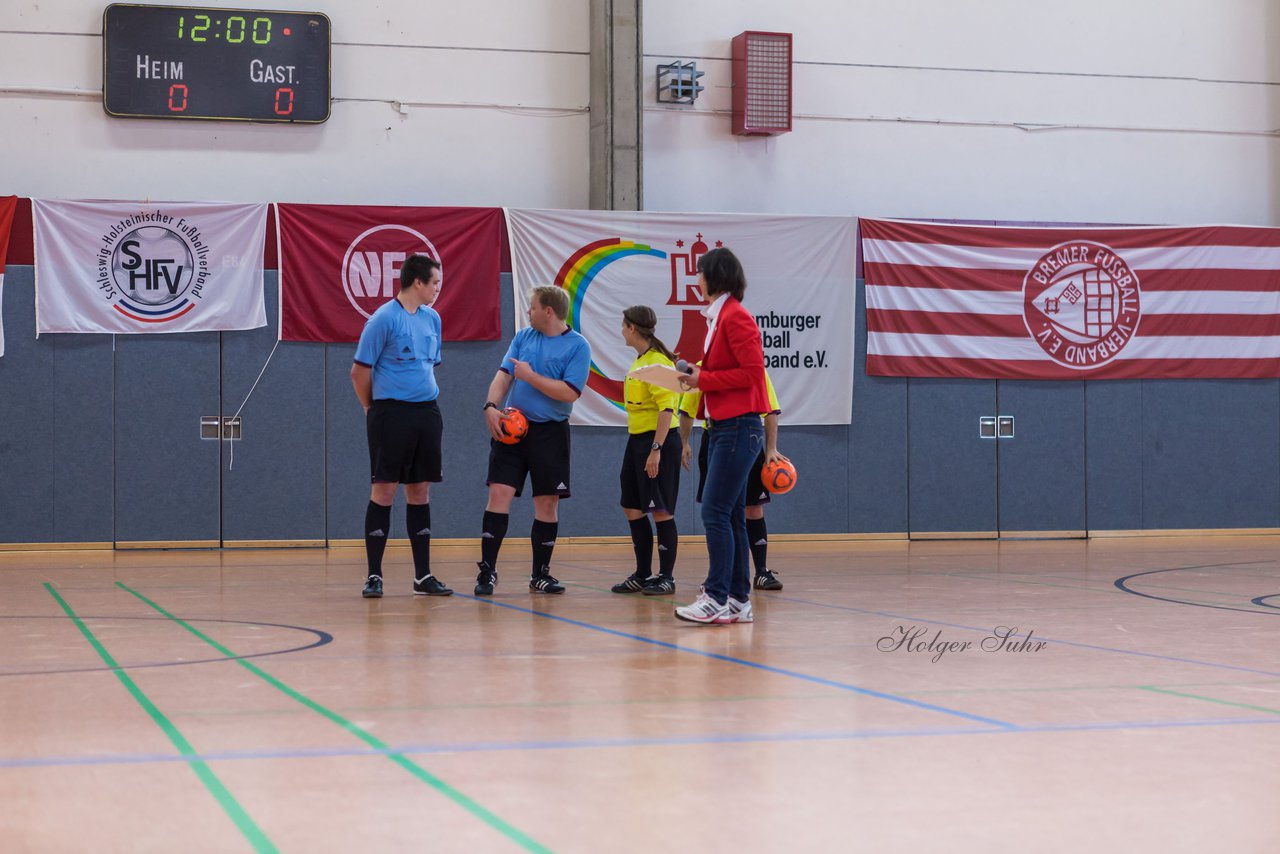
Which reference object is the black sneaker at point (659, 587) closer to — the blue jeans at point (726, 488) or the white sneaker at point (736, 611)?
the white sneaker at point (736, 611)

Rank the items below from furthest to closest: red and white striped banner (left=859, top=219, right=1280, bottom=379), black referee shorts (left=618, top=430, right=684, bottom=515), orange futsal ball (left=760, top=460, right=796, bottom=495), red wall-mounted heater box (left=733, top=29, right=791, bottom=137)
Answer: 1. red and white striped banner (left=859, top=219, right=1280, bottom=379)
2. red wall-mounted heater box (left=733, top=29, right=791, bottom=137)
3. black referee shorts (left=618, top=430, right=684, bottom=515)
4. orange futsal ball (left=760, top=460, right=796, bottom=495)

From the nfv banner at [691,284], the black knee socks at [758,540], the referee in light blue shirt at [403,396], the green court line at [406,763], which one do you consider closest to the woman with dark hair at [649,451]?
the black knee socks at [758,540]

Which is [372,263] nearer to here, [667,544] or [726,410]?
[667,544]

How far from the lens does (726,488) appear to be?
21.4ft

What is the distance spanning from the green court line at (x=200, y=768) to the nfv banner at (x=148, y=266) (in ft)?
23.8

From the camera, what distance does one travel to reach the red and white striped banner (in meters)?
14.1

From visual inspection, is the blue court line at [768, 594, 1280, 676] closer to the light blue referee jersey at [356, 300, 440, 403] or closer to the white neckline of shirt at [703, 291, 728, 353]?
the white neckline of shirt at [703, 291, 728, 353]

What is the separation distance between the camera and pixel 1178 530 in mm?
14703

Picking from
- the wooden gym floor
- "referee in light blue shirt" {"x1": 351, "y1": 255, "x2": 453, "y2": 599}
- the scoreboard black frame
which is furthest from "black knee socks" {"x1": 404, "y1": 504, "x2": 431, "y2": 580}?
the scoreboard black frame

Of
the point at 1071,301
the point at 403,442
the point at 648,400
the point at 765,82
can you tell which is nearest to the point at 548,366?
the point at 648,400

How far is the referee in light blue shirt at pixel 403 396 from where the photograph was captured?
24.8 ft

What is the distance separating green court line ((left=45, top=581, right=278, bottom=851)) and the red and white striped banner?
9814 millimetres

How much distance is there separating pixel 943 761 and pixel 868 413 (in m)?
10.5

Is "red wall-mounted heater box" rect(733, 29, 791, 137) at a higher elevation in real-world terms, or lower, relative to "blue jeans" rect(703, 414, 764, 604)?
higher
